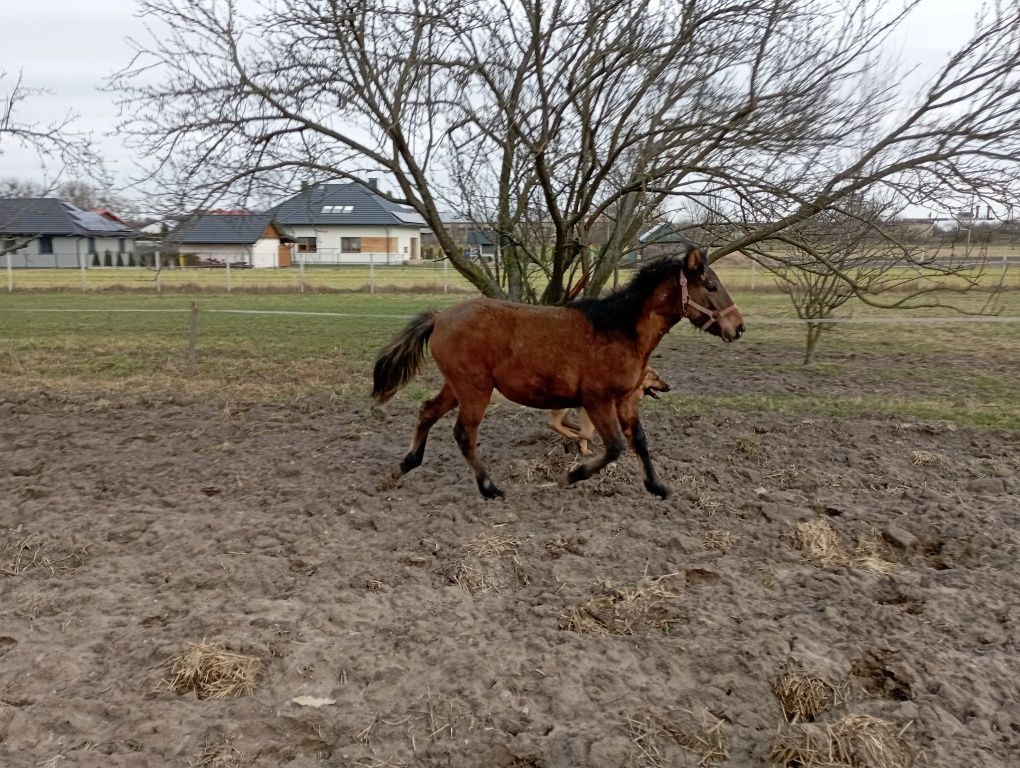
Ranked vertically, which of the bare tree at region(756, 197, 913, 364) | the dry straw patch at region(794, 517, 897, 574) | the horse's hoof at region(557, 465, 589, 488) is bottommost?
the dry straw patch at region(794, 517, 897, 574)

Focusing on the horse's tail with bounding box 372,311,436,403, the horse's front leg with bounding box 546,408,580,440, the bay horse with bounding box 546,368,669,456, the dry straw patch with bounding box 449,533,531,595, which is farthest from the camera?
the horse's front leg with bounding box 546,408,580,440

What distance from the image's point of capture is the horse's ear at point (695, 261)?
17.2 feet

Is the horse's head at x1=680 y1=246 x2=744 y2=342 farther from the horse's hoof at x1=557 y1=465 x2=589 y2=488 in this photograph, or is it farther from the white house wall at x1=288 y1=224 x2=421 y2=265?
the white house wall at x1=288 y1=224 x2=421 y2=265

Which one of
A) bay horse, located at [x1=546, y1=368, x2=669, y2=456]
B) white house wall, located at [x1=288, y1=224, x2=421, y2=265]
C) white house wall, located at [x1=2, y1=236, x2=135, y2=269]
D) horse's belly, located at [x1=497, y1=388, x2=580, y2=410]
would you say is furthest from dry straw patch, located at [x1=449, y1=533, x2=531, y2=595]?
white house wall, located at [x1=2, y1=236, x2=135, y2=269]

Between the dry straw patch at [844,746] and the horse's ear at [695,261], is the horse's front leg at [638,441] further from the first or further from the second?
the dry straw patch at [844,746]

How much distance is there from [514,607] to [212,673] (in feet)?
4.75

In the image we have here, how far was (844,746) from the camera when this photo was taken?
9.11ft

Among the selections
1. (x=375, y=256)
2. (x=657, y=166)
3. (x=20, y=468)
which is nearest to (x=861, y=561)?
(x=657, y=166)

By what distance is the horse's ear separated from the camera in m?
5.23

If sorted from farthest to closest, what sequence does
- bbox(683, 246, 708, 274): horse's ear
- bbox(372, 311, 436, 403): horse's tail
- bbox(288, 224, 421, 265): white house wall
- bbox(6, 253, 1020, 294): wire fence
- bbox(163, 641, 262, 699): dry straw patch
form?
1. bbox(288, 224, 421, 265): white house wall
2. bbox(6, 253, 1020, 294): wire fence
3. bbox(372, 311, 436, 403): horse's tail
4. bbox(683, 246, 708, 274): horse's ear
5. bbox(163, 641, 262, 699): dry straw patch

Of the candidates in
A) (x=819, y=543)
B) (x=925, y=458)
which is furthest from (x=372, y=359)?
(x=819, y=543)

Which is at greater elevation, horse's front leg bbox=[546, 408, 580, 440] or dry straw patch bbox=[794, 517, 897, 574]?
horse's front leg bbox=[546, 408, 580, 440]

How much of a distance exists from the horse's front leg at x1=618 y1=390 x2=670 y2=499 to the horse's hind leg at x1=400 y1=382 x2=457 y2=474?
4.33 ft

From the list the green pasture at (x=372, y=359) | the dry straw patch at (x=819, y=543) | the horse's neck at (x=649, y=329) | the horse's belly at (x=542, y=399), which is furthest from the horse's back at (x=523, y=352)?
the green pasture at (x=372, y=359)
